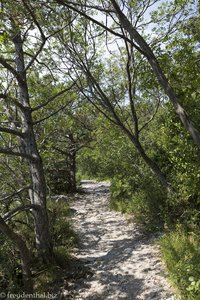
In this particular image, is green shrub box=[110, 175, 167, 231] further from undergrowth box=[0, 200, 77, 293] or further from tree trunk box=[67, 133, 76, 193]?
tree trunk box=[67, 133, 76, 193]

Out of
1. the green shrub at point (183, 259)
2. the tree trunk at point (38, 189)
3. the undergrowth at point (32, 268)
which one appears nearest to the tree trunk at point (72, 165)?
the undergrowth at point (32, 268)

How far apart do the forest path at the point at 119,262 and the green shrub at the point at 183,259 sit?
291mm

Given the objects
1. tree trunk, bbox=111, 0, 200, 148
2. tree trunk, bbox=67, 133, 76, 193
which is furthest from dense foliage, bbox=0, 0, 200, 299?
tree trunk, bbox=67, 133, 76, 193

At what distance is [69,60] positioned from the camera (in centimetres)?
719

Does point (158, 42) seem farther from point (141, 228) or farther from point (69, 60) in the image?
point (141, 228)

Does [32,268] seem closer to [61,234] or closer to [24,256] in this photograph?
[24,256]

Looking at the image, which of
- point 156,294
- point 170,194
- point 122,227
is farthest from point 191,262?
point 122,227

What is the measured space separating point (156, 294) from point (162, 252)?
1.02 metres

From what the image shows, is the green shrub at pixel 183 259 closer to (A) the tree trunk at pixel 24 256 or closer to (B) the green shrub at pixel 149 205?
(B) the green shrub at pixel 149 205

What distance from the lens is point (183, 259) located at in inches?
163

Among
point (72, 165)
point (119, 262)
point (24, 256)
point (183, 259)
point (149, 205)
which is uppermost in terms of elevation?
point (72, 165)

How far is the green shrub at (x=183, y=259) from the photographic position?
349 cm

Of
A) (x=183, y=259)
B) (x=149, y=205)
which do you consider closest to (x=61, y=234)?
(x=149, y=205)

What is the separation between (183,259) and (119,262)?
1.69 metres
